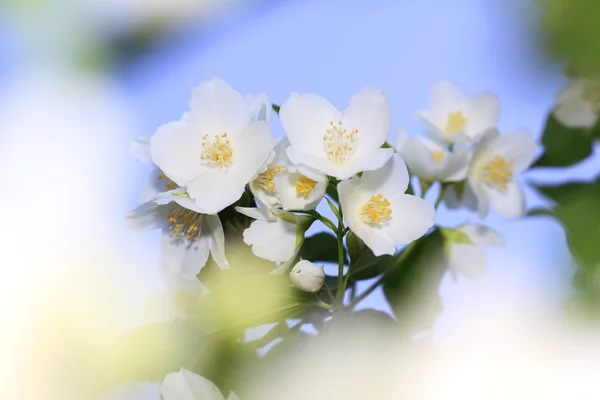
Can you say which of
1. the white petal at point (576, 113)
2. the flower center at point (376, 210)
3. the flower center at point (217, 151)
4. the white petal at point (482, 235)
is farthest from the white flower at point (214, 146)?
the white petal at point (576, 113)

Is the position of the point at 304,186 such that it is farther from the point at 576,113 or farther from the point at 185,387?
the point at 576,113

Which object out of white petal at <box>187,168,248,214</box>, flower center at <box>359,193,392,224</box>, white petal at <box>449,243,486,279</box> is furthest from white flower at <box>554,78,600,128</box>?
white petal at <box>187,168,248,214</box>

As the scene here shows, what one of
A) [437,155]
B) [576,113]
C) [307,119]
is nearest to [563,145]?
[576,113]

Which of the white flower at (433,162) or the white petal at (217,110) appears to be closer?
the white petal at (217,110)

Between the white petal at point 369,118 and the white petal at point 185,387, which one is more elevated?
the white petal at point 369,118

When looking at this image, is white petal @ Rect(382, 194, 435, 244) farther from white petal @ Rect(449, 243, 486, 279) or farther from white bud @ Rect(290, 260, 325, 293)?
white petal @ Rect(449, 243, 486, 279)

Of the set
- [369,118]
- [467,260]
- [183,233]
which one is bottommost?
[467,260]

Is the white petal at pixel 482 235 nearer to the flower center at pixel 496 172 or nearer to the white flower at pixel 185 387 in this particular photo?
the flower center at pixel 496 172
